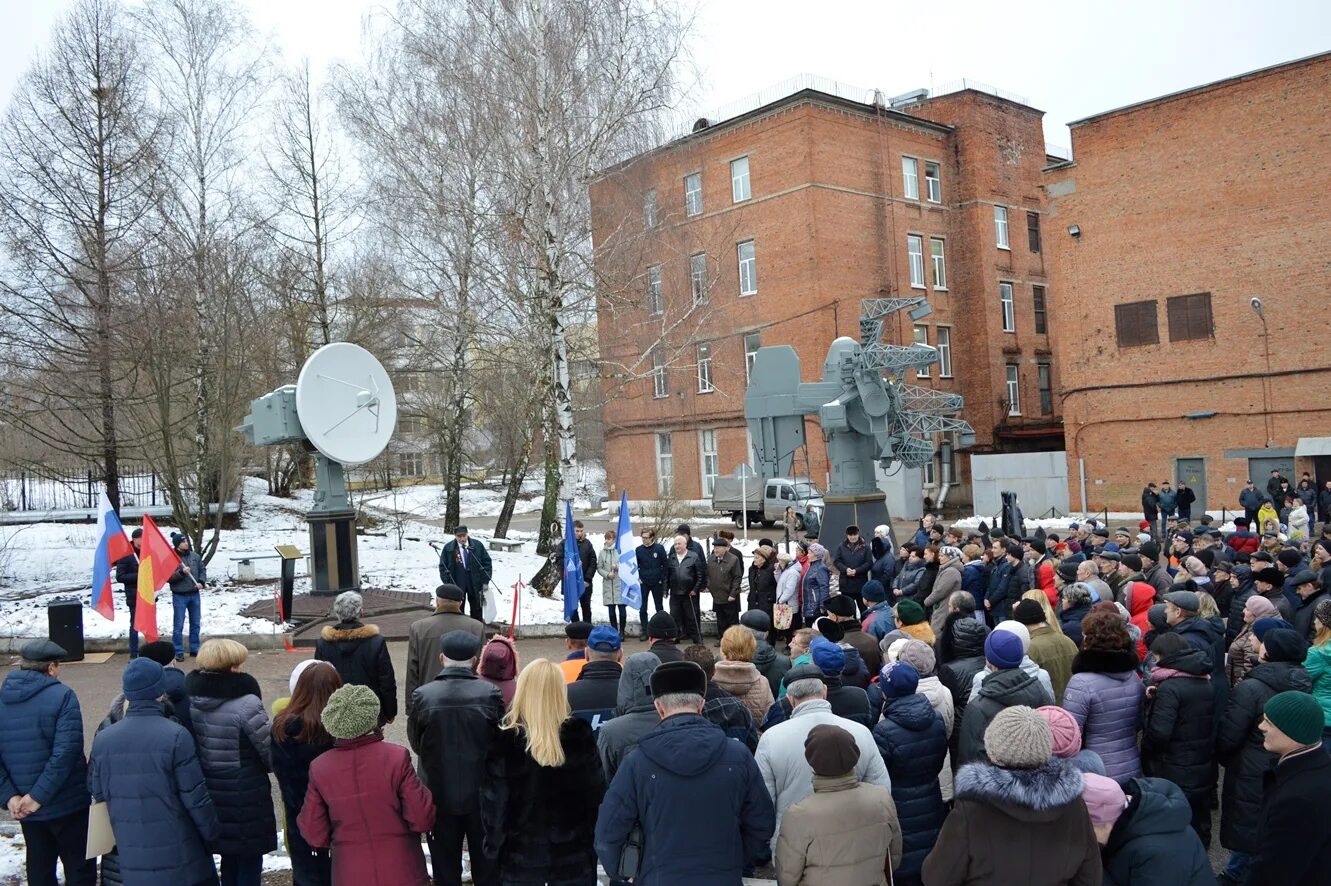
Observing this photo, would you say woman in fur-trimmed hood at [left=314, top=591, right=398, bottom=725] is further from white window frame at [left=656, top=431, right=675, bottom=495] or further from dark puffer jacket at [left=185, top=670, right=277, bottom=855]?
white window frame at [left=656, top=431, right=675, bottom=495]

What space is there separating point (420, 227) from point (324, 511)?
666 centimetres

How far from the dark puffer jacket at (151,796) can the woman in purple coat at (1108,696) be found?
4.44 m

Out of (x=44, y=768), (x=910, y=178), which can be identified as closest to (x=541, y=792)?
(x=44, y=768)

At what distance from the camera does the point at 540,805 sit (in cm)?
463

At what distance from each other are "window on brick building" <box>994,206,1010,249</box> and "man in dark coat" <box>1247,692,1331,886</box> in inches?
1551

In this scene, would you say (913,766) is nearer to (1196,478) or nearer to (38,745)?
(38,745)

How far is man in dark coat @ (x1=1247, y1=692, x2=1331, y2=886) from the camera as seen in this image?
399cm

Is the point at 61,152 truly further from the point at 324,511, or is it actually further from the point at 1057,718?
the point at 1057,718

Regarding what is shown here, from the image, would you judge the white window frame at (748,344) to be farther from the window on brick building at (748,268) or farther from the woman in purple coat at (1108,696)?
the woman in purple coat at (1108,696)

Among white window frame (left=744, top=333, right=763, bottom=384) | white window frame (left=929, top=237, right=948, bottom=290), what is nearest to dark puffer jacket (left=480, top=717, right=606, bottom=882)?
white window frame (left=744, top=333, right=763, bottom=384)

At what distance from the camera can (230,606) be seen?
15266mm

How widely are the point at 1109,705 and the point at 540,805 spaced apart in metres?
2.99

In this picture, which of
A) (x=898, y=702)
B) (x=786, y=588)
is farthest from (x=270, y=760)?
(x=786, y=588)

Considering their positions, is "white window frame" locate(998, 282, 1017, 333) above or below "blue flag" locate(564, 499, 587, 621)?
above
